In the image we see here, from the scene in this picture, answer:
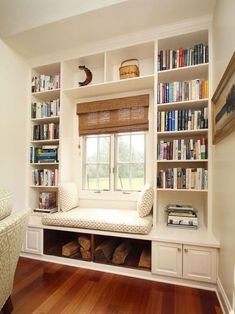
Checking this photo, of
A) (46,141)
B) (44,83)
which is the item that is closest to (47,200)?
(46,141)

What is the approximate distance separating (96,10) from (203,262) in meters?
2.64

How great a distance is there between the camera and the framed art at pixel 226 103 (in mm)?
1333

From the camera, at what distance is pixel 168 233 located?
2043mm

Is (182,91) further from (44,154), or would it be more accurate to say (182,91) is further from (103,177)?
(44,154)

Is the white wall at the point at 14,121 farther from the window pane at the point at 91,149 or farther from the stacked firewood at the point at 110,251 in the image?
the stacked firewood at the point at 110,251

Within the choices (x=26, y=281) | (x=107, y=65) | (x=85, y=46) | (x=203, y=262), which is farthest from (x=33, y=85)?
(x=203, y=262)

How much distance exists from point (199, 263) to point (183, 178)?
2.75 feet

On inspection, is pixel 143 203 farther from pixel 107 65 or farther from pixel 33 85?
pixel 33 85

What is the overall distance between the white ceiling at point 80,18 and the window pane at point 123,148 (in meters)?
1.29

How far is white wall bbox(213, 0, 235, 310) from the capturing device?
4.54 ft

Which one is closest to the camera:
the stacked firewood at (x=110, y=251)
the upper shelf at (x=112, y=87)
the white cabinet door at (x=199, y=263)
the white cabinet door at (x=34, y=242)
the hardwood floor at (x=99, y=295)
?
the hardwood floor at (x=99, y=295)

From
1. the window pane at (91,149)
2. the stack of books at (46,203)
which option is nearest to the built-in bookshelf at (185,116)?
the window pane at (91,149)

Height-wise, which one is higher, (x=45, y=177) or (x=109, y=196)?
(x=45, y=177)

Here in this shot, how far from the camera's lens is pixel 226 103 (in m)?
1.50
